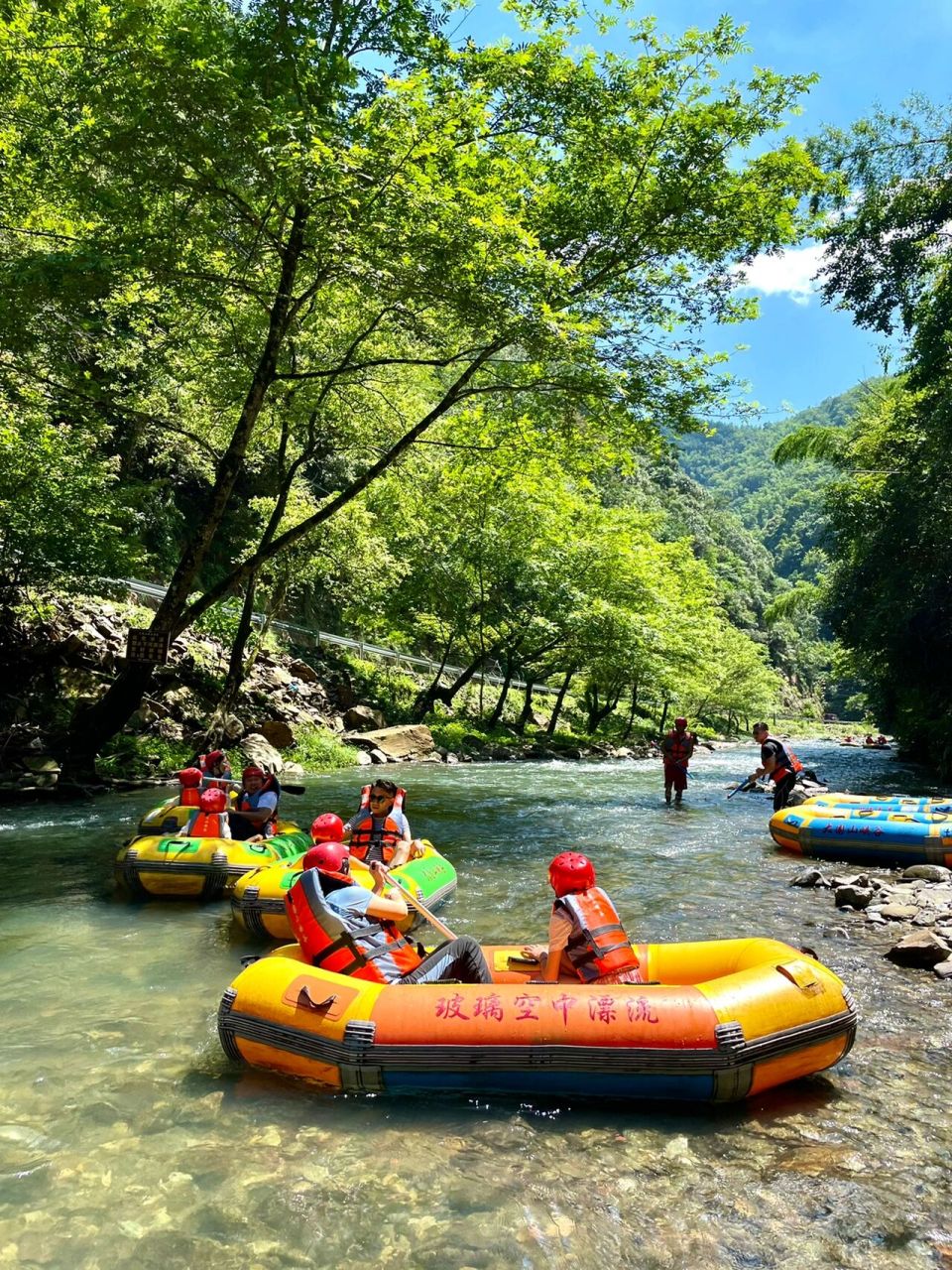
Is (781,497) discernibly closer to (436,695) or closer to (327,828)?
(436,695)

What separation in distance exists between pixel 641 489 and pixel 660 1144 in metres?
71.6

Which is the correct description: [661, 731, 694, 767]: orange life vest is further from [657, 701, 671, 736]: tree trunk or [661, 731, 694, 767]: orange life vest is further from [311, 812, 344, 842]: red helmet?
[657, 701, 671, 736]: tree trunk

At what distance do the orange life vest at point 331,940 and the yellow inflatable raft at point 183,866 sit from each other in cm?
316

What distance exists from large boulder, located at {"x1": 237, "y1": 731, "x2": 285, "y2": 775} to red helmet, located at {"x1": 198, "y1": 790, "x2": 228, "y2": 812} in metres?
7.27

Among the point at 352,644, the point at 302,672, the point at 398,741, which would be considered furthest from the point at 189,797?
the point at 352,644

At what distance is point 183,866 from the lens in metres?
7.92

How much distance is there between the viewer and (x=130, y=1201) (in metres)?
3.48

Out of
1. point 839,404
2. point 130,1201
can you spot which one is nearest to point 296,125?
point 130,1201

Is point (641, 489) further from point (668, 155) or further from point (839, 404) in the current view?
point (839, 404)

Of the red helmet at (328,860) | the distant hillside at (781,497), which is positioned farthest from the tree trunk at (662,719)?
the distant hillside at (781,497)

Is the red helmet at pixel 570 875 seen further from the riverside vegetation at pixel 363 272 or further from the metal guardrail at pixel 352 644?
the metal guardrail at pixel 352 644

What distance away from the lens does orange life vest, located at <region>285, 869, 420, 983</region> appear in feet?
16.3

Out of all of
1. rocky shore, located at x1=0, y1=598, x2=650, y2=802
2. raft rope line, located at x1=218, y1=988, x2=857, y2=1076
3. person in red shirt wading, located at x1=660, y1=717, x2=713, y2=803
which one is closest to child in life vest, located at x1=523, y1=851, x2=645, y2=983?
raft rope line, located at x1=218, y1=988, x2=857, y2=1076

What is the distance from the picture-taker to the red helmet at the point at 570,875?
496 centimetres
